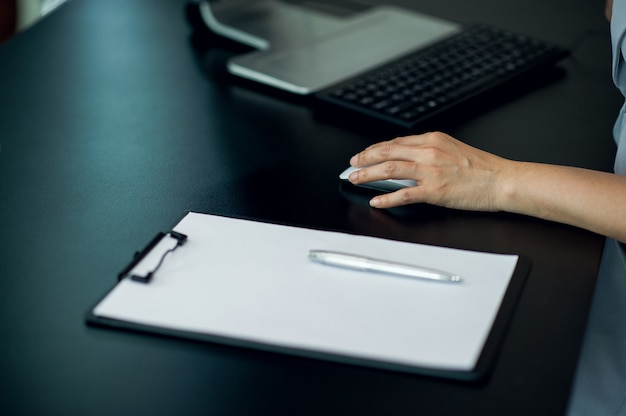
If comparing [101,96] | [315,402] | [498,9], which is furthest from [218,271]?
[498,9]

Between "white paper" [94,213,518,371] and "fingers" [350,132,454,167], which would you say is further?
"fingers" [350,132,454,167]

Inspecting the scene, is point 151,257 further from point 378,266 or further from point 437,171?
point 437,171

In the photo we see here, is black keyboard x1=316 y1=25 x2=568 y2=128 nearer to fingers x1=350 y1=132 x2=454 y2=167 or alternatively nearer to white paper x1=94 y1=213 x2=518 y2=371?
fingers x1=350 y1=132 x2=454 y2=167

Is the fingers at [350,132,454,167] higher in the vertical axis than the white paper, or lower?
higher

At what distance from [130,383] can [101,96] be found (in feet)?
2.07

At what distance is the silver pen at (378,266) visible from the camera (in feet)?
2.37

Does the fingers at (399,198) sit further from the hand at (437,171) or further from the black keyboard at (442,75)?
the black keyboard at (442,75)

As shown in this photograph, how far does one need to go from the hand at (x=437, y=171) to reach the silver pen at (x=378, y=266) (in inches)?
5.7

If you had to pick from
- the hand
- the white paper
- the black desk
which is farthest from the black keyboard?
the white paper

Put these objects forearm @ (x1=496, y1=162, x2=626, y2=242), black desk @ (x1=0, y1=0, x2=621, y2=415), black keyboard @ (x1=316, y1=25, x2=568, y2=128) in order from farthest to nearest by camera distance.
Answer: black keyboard @ (x1=316, y1=25, x2=568, y2=128)
forearm @ (x1=496, y1=162, x2=626, y2=242)
black desk @ (x1=0, y1=0, x2=621, y2=415)

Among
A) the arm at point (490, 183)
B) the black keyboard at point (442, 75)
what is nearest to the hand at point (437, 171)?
the arm at point (490, 183)

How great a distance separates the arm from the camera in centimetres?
83

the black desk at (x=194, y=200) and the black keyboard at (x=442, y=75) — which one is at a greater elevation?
the black keyboard at (x=442, y=75)

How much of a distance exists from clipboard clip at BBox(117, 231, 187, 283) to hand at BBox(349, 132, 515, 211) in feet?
0.71
